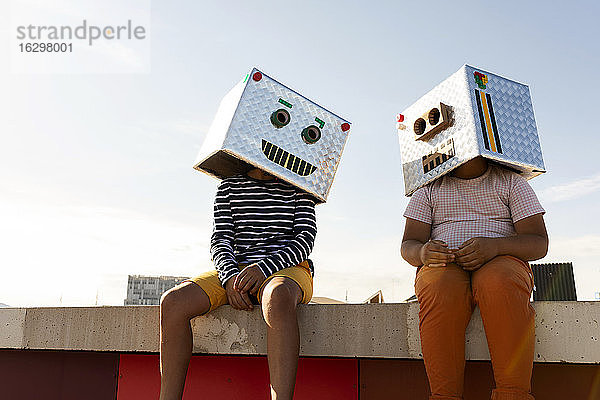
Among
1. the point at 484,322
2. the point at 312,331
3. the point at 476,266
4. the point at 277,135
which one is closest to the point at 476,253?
the point at 476,266

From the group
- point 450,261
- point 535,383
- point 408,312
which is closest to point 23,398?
point 408,312

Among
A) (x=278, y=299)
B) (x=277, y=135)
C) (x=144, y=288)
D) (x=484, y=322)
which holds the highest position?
(x=144, y=288)

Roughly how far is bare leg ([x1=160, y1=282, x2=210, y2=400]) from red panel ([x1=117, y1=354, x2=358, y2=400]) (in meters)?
0.29

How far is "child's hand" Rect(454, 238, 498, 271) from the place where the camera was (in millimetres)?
1598

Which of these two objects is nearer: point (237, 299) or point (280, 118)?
point (237, 299)

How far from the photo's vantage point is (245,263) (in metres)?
2.00

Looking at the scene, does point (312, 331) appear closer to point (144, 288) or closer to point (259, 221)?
point (259, 221)

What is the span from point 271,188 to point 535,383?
3.77 ft

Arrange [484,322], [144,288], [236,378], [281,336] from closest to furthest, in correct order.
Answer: [484,322]
[281,336]
[236,378]
[144,288]

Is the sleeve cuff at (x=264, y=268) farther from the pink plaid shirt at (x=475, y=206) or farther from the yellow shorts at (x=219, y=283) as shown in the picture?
the pink plaid shirt at (x=475, y=206)

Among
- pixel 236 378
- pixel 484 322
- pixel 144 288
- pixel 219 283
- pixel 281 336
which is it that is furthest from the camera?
pixel 144 288

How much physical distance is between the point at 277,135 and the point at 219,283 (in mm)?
604

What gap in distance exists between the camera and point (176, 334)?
5.82 ft

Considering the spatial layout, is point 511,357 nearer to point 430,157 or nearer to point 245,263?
point 430,157
